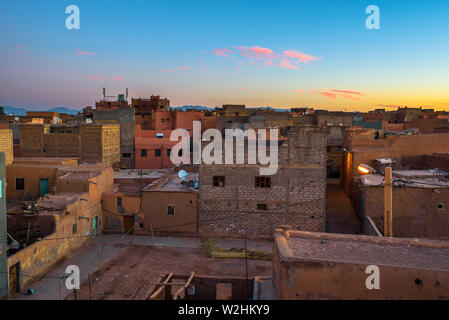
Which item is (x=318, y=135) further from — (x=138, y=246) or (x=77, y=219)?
(x=77, y=219)

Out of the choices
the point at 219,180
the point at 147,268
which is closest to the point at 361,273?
the point at 147,268

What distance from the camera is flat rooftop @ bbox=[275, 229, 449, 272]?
886 centimetres

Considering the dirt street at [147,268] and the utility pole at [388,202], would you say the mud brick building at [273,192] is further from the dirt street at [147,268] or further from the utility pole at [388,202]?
the utility pole at [388,202]

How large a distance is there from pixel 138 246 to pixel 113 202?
325 cm

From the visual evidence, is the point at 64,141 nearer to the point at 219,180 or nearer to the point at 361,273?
the point at 219,180

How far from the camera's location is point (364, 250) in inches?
386

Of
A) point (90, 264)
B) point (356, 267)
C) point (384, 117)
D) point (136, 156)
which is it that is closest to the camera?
point (356, 267)

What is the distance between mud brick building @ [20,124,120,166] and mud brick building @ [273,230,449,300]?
869 inches

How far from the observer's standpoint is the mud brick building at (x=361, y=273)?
830cm

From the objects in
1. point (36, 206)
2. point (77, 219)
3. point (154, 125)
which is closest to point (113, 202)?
point (77, 219)

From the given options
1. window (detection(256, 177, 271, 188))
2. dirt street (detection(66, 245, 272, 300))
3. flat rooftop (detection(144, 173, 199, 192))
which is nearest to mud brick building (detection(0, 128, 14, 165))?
flat rooftop (detection(144, 173, 199, 192))

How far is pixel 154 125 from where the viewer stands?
43.3 meters

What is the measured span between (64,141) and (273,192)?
17.7 m

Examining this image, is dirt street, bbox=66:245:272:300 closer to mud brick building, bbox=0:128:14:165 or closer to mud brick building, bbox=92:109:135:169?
mud brick building, bbox=0:128:14:165
